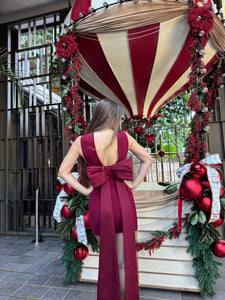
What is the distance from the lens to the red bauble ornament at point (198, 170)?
1.84 m

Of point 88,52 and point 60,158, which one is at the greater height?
point 88,52

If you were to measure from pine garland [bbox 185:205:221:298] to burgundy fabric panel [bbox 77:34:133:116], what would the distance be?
6.57 feet

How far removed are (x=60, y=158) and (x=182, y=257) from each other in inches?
109

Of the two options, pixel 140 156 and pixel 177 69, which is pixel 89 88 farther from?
pixel 140 156

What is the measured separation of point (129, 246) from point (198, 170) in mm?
924

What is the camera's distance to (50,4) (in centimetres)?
418

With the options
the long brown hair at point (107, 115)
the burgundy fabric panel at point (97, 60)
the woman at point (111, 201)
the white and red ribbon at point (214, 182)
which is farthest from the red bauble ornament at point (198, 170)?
the burgundy fabric panel at point (97, 60)

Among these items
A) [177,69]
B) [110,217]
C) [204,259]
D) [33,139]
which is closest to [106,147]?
[110,217]

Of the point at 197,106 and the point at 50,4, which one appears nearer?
the point at 197,106

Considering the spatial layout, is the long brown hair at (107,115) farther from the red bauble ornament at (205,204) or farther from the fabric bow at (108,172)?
the red bauble ornament at (205,204)

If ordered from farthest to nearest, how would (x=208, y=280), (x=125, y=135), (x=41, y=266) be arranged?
(x=41, y=266) < (x=208, y=280) < (x=125, y=135)

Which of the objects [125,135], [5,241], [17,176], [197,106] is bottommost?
[5,241]

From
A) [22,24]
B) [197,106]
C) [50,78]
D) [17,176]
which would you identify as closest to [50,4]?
[22,24]

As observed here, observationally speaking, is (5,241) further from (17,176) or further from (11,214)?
(17,176)
